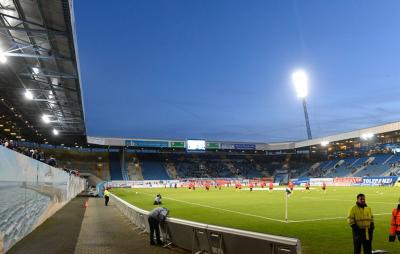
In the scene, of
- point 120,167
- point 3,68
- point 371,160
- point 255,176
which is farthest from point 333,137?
point 3,68

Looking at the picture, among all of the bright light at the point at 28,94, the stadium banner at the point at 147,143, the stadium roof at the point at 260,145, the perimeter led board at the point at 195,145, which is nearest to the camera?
the bright light at the point at 28,94

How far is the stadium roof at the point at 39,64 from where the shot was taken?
688 inches

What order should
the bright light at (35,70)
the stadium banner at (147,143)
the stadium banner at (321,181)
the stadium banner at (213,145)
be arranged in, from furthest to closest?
the stadium banner at (213,145)
the stadium banner at (147,143)
the stadium banner at (321,181)
the bright light at (35,70)

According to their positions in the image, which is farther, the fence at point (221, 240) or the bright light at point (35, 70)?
the bright light at point (35, 70)

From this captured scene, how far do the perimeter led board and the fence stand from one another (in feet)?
294

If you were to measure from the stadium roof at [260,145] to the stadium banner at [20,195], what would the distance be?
214 feet

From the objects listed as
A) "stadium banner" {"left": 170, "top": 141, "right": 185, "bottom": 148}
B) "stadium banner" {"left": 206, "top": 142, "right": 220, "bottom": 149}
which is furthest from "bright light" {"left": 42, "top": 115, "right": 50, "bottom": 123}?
"stadium banner" {"left": 206, "top": 142, "right": 220, "bottom": 149}

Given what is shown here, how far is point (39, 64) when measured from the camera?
25.4 meters

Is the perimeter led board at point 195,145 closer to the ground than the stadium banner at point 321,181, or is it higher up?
higher up

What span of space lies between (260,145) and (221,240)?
103316 mm

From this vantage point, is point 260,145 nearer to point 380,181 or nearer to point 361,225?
point 380,181

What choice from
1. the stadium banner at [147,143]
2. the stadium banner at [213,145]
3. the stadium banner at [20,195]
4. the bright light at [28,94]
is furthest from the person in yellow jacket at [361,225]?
the stadium banner at [213,145]

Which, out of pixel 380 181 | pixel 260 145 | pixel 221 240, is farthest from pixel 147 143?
pixel 221 240

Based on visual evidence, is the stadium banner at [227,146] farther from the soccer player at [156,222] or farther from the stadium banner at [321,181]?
the soccer player at [156,222]
